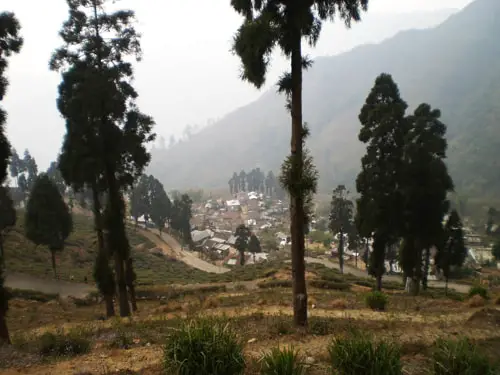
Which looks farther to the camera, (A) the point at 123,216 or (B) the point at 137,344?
(A) the point at 123,216

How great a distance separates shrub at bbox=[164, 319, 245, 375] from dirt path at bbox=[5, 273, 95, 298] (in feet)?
109

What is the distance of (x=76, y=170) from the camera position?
16.1 metres

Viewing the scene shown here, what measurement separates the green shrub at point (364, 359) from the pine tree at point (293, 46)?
12.8 ft

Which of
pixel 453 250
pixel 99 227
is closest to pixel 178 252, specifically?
pixel 453 250

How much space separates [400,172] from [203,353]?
73.6ft

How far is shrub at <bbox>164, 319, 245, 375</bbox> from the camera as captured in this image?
5.89 meters

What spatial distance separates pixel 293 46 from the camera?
1003 centimetres

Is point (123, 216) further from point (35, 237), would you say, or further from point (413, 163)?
point (35, 237)

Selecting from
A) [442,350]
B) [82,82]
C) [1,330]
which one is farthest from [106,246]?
[442,350]

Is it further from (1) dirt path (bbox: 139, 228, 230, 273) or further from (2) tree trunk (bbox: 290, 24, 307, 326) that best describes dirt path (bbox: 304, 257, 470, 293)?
(2) tree trunk (bbox: 290, 24, 307, 326)

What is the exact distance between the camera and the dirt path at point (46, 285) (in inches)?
1412

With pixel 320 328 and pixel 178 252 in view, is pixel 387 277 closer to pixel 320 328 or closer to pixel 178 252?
pixel 178 252

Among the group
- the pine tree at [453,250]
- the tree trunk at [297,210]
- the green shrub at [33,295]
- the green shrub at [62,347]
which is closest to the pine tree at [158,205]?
the green shrub at [33,295]

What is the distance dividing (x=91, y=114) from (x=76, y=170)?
259cm
